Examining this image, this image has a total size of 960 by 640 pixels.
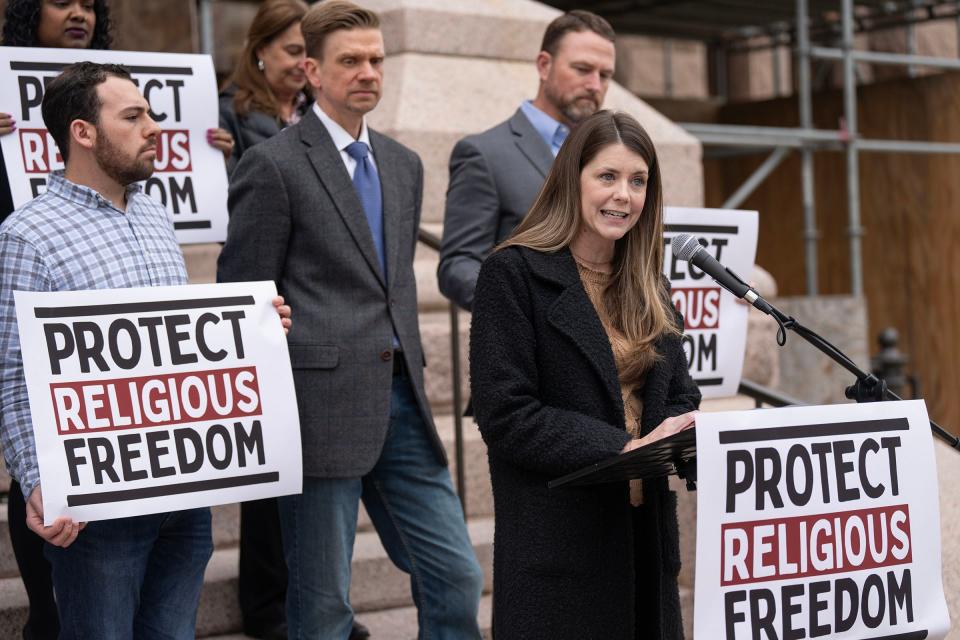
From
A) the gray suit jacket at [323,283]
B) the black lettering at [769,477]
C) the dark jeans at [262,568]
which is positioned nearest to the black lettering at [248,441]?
the gray suit jacket at [323,283]

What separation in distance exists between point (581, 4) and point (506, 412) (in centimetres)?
919

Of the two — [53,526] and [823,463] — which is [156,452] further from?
[823,463]

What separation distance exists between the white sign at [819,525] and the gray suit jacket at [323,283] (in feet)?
3.87

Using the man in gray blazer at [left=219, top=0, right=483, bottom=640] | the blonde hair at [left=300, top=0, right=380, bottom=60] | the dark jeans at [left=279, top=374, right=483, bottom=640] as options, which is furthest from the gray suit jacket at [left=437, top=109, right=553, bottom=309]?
the blonde hair at [left=300, top=0, right=380, bottom=60]

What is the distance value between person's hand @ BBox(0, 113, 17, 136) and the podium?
6.95ft

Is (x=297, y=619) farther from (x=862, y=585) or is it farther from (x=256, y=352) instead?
(x=862, y=585)

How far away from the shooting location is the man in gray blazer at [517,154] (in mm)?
4230

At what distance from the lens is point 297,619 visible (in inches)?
152

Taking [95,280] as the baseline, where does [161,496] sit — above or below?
below

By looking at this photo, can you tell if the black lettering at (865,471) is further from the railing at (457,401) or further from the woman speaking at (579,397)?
the railing at (457,401)

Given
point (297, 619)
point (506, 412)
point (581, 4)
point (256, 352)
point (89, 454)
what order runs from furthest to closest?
point (581, 4) < point (297, 619) < point (256, 352) < point (89, 454) < point (506, 412)

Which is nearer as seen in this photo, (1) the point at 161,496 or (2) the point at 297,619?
(1) the point at 161,496

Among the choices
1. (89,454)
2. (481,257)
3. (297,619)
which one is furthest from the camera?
(481,257)

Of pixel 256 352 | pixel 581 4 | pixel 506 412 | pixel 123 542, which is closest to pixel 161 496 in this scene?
pixel 123 542
